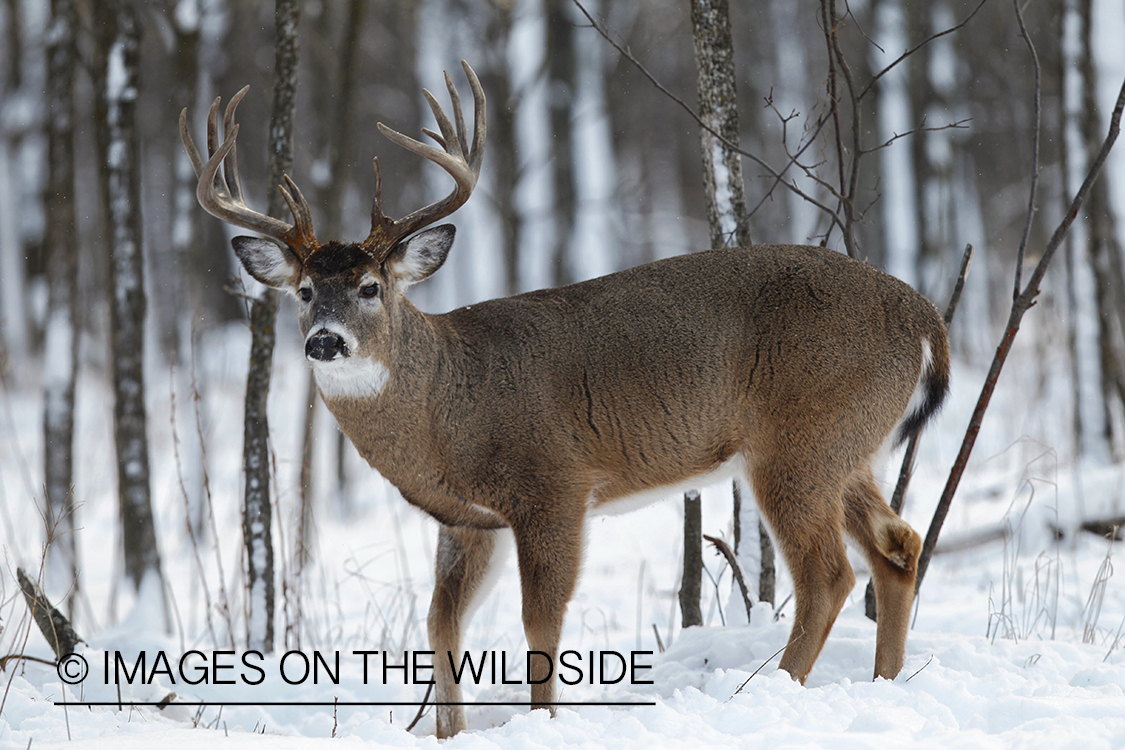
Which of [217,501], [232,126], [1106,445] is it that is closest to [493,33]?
[217,501]

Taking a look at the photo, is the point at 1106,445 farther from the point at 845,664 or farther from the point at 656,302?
the point at 656,302

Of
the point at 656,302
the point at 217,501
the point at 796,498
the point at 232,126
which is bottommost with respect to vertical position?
→ the point at 217,501

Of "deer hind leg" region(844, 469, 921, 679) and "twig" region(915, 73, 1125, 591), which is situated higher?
"twig" region(915, 73, 1125, 591)

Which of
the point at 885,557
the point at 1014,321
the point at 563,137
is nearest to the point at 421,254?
the point at 885,557

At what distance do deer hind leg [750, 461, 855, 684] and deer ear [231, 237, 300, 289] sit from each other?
2240 mm

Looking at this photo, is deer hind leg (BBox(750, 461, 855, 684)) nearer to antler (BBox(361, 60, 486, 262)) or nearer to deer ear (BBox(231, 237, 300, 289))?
antler (BBox(361, 60, 486, 262))

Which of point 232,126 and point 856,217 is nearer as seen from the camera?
point 232,126

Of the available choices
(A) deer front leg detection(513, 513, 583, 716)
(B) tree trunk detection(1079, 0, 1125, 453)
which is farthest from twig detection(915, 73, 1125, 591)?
(B) tree trunk detection(1079, 0, 1125, 453)

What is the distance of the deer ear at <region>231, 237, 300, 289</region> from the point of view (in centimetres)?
448

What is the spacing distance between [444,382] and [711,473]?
1207 mm

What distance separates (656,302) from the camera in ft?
14.5

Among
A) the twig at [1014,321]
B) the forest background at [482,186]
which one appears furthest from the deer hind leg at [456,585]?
the twig at [1014,321]

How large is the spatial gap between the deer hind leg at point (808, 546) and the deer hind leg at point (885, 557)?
193mm

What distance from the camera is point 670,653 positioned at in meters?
4.66
